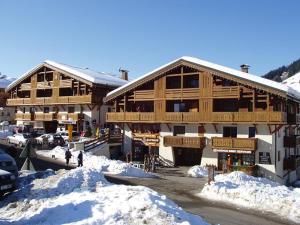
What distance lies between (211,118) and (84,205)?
74.0 ft

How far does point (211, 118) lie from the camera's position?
35375mm

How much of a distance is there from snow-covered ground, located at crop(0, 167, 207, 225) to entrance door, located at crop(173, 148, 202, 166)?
67.3 ft

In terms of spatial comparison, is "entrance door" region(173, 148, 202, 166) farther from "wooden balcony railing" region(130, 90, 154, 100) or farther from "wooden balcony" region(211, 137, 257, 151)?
"wooden balcony railing" region(130, 90, 154, 100)

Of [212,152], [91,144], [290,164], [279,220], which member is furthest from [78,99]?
[279,220]

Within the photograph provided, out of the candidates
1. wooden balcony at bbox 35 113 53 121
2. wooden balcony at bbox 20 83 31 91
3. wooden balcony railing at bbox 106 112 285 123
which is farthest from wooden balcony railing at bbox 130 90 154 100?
wooden balcony at bbox 20 83 31 91

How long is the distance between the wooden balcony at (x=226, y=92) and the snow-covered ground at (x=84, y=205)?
19.0 meters

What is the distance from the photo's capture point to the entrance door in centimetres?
3850

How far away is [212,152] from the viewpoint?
36.0m

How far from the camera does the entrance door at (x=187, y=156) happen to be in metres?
38.5

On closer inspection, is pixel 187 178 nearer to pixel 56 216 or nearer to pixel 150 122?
pixel 150 122

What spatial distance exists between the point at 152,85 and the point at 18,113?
2721cm

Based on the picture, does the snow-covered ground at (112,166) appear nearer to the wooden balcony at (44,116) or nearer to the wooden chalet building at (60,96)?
the wooden chalet building at (60,96)

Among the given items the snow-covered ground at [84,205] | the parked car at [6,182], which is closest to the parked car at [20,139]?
the snow-covered ground at [84,205]

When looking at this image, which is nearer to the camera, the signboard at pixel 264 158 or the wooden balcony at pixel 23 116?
the signboard at pixel 264 158
